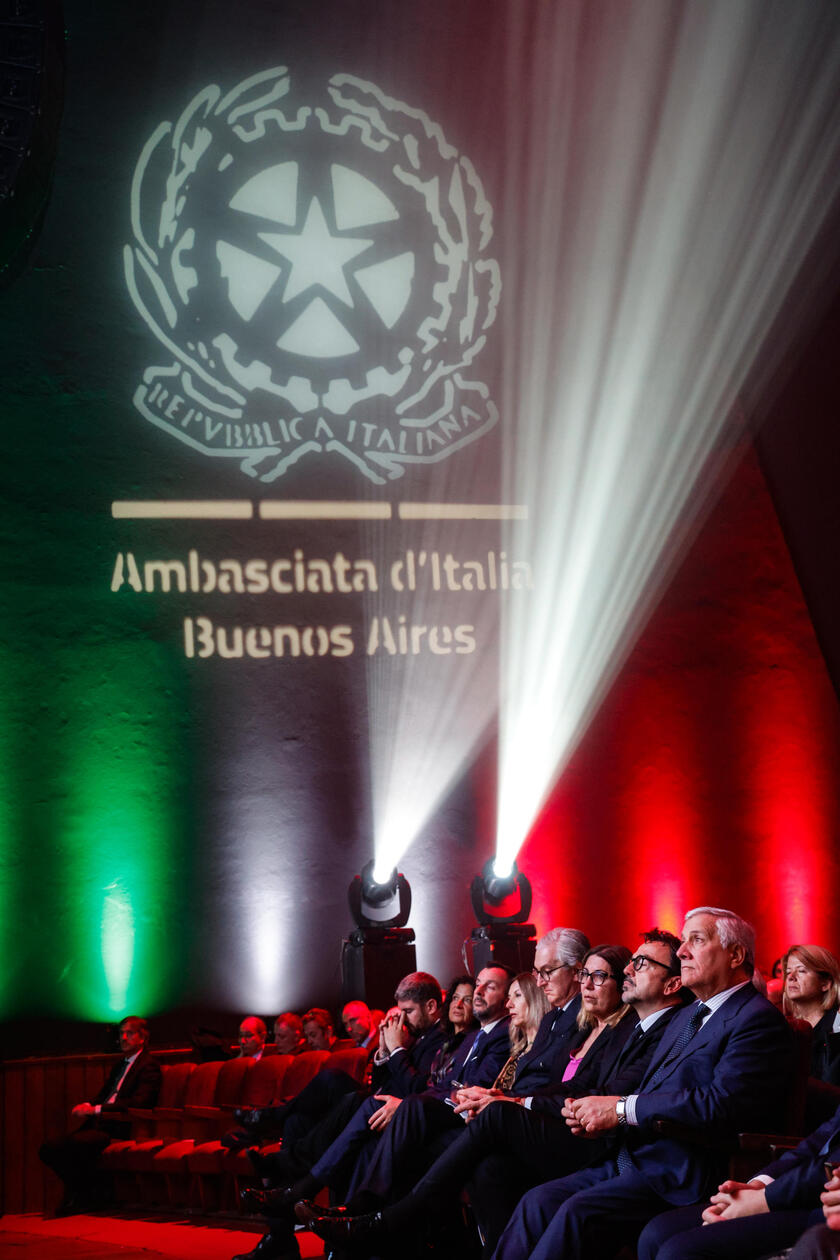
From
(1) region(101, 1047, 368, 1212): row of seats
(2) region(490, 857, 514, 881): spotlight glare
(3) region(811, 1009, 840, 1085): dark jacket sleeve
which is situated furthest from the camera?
(2) region(490, 857, 514, 881): spotlight glare

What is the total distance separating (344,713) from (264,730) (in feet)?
1.66

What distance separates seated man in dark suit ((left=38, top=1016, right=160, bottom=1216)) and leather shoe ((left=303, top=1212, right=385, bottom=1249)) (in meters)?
2.90

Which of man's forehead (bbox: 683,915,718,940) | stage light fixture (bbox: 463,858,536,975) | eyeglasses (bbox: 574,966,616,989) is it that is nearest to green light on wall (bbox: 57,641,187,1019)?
→ stage light fixture (bbox: 463,858,536,975)

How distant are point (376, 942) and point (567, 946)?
145 inches

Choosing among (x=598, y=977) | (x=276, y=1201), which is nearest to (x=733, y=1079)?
(x=598, y=977)

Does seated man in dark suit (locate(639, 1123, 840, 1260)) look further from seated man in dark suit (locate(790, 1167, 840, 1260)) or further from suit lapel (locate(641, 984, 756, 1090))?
suit lapel (locate(641, 984, 756, 1090))

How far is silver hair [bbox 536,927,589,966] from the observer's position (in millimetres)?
3980

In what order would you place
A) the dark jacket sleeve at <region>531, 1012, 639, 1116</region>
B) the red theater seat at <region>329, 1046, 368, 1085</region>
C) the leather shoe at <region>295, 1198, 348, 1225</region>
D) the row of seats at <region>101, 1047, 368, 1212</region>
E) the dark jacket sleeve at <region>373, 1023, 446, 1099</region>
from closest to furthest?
the dark jacket sleeve at <region>531, 1012, 639, 1116</region>, the leather shoe at <region>295, 1198, 348, 1225</region>, the dark jacket sleeve at <region>373, 1023, 446, 1099</region>, the red theater seat at <region>329, 1046, 368, 1085</region>, the row of seats at <region>101, 1047, 368, 1212</region>

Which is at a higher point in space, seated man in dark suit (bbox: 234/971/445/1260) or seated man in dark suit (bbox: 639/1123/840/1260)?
seated man in dark suit (bbox: 639/1123/840/1260)

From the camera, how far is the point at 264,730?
8.14m

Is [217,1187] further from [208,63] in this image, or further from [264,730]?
[208,63]

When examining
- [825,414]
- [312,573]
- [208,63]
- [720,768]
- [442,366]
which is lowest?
[720,768]

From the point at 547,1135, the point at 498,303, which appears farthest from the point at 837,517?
the point at 547,1135

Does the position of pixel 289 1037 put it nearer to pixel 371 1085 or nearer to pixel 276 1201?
pixel 371 1085
